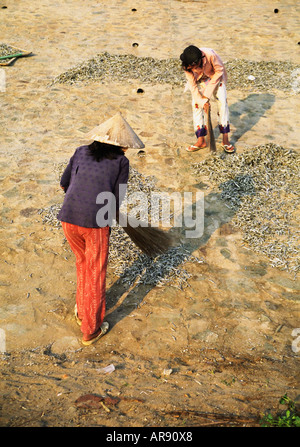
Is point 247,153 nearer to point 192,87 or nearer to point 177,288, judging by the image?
point 192,87

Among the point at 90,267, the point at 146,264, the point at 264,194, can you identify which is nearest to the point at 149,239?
the point at 146,264

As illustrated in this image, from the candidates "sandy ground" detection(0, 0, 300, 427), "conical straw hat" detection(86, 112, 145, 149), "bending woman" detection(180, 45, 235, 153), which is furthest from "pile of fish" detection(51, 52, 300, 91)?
"conical straw hat" detection(86, 112, 145, 149)

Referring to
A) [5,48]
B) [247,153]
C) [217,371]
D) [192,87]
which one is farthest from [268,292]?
[5,48]

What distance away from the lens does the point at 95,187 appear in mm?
3711

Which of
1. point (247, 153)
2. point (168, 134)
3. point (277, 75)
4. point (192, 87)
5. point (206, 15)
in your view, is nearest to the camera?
point (192, 87)

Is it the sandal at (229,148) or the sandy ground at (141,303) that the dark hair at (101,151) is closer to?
the sandy ground at (141,303)

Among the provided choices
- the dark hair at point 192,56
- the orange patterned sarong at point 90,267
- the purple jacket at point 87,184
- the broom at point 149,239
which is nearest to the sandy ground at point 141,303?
the orange patterned sarong at point 90,267

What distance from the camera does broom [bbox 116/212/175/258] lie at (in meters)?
4.73

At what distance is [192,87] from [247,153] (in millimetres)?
1492

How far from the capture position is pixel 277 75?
407 inches

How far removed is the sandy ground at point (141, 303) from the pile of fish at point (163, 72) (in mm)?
350

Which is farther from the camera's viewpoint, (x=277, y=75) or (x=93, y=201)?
(x=277, y=75)

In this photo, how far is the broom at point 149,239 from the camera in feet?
15.5

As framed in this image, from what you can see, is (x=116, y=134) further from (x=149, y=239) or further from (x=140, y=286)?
(x=140, y=286)
